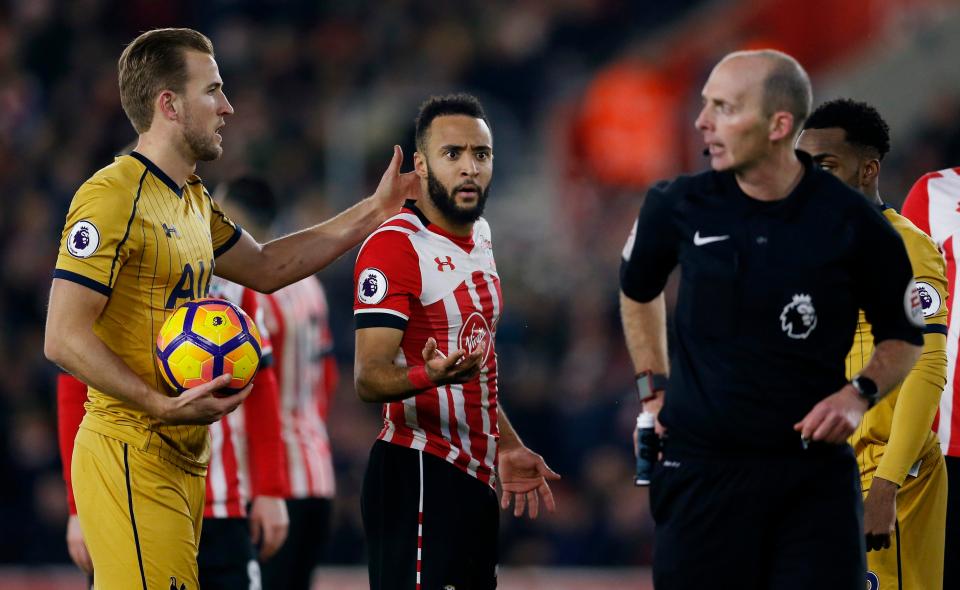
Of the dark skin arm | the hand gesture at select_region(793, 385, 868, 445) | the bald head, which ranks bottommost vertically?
the hand gesture at select_region(793, 385, 868, 445)

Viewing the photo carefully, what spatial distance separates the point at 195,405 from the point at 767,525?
1.76 metres

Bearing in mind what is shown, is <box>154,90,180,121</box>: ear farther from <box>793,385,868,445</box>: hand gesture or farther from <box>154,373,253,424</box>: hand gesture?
<box>793,385,868,445</box>: hand gesture

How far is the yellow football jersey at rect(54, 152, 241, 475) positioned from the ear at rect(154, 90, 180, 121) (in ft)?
0.54

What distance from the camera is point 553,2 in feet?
47.9

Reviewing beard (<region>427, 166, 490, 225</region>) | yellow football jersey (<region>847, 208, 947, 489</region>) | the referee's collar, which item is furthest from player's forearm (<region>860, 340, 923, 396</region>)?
the referee's collar

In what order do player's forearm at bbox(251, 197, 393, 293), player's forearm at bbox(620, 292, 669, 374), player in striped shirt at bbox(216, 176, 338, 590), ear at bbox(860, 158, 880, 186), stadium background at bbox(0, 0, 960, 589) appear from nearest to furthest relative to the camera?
player's forearm at bbox(620, 292, 669, 374) < ear at bbox(860, 158, 880, 186) < player's forearm at bbox(251, 197, 393, 293) < player in striped shirt at bbox(216, 176, 338, 590) < stadium background at bbox(0, 0, 960, 589)

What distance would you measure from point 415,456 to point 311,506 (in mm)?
2364

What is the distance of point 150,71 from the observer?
15.5ft

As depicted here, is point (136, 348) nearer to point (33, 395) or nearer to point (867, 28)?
point (33, 395)

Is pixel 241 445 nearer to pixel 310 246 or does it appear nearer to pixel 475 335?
pixel 310 246

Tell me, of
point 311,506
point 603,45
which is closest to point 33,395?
point 311,506

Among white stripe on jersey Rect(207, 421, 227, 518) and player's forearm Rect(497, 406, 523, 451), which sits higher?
player's forearm Rect(497, 406, 523, 451)

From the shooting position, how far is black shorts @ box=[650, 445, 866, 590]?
409cm

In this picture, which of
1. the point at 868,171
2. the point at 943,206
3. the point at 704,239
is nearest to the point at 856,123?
the point at 868,171
